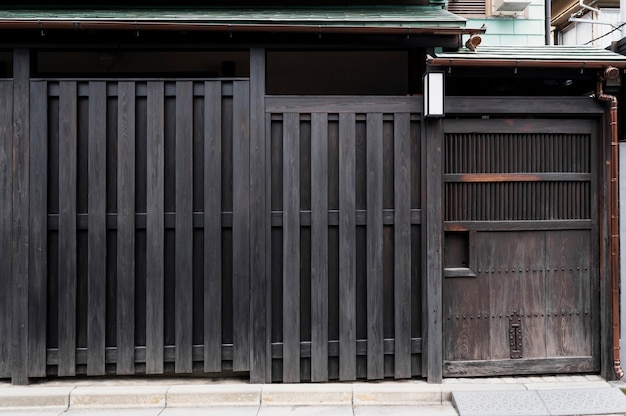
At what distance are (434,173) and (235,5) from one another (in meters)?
3.54

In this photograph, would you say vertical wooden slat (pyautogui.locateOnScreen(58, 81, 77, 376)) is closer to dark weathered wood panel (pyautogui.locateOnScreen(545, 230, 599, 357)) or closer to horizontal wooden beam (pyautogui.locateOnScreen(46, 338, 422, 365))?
horizontal wooden beam (pyautogui.locateOnScreen(46, 338, 422, 365))

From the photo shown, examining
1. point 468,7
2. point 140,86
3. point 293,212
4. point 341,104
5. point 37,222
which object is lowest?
point 37,222

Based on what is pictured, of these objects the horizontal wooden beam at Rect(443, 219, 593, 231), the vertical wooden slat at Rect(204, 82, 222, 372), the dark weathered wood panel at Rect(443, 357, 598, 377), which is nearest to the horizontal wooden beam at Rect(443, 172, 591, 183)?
the horizontal wooden beam at Rect(443, 219, 593, 231)

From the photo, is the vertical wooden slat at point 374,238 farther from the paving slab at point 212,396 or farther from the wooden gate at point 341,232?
the paving slab at point 212,396

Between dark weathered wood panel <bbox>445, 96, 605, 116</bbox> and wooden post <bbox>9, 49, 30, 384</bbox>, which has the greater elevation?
dark weathered wood panel <bbox>445, 96, 605, 116</bbox>

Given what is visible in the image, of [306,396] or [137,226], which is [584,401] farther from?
[137,226]

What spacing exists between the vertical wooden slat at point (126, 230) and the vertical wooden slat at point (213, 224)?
0.86 metres

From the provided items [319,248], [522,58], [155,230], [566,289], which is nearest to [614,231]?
[566,289]

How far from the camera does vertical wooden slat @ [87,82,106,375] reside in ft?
16.5

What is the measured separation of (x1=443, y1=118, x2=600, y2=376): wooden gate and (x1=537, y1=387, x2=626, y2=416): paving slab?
1.40ft

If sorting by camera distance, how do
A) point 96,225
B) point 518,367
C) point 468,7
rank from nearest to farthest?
point 96,225, point 518,367, point 468,7

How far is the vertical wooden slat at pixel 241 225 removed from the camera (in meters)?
5.09

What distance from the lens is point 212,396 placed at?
4957 mm

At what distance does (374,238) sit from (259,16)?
303cm
